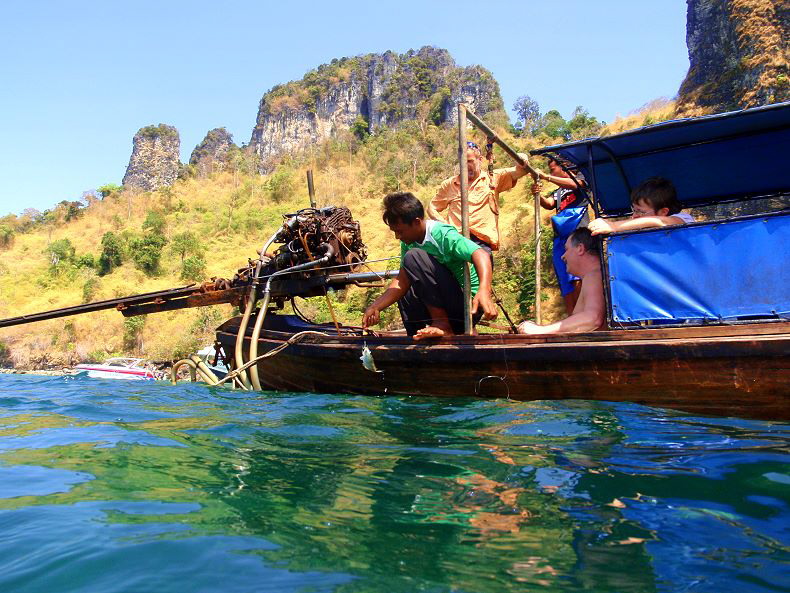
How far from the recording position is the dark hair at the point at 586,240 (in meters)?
4.22

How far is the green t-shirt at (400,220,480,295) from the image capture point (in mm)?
4539

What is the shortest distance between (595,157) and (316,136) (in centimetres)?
5289

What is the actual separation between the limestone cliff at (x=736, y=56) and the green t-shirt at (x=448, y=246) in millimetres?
14033

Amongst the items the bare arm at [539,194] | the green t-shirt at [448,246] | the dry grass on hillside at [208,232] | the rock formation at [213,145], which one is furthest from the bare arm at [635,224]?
the rock formation at [213,145]

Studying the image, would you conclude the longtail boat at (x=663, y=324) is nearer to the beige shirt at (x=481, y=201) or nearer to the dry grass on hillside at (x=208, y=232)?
the beige shirt at (x=481, y=201)

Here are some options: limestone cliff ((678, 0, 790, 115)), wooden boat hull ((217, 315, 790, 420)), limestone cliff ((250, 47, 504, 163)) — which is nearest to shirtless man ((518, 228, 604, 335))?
wooden boat hull ((217, 315, 790, 420))

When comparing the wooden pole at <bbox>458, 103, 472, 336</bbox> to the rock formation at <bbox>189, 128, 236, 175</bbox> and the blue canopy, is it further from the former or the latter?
the rock formation at <bbox>189, 128, 236, 175</bbox>

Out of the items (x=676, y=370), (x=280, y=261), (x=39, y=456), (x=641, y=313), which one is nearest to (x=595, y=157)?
(x=641, y=313)

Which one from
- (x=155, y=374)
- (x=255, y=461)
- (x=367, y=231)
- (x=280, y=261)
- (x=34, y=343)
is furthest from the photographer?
(x=367, y=231)

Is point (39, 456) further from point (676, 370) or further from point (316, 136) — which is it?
point (316, 136)

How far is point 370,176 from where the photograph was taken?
33000mm

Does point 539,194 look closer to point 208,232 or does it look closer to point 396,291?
point 396,291

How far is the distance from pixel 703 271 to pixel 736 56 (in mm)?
17285

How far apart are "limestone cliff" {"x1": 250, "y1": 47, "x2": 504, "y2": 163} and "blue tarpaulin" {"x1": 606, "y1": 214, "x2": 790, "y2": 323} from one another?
39.4 m
